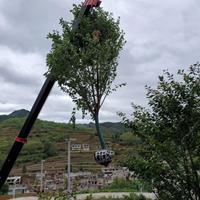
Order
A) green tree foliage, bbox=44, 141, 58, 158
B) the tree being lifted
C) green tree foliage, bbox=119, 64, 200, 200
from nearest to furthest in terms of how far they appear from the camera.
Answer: green tree foliage, bbox=119, 64, 200, 200 < the tree being lifted < green tree foliage, bbox=44, 141, 58, 158

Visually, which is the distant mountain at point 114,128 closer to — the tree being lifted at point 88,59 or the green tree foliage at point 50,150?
the tree being lifted at point 88,59

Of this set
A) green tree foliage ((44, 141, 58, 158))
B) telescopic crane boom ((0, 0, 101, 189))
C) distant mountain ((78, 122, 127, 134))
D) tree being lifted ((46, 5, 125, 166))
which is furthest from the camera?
green tree foliage ((44, 141, 58, 158))

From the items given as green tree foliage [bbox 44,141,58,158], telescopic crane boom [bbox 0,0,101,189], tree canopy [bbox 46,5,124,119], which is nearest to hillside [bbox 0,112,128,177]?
green tree foliage [bbox 44,141,58,158]

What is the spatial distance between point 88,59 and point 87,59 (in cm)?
4

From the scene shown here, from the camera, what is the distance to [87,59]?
10.6m

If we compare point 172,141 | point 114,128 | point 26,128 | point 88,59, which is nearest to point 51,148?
point 114,128

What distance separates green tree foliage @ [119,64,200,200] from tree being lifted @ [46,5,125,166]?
4.34m

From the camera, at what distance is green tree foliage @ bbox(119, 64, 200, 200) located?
5.36 metres

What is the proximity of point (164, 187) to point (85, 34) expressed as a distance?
22.3ft

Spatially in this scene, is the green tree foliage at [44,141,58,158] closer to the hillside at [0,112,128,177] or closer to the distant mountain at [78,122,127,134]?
the hillside at [0,112,128,177]

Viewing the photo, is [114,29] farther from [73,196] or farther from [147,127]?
[147,127]

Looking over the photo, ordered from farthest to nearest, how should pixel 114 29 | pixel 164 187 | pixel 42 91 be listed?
pixel 42 91 < pixel 114 29 < pixel 164 187

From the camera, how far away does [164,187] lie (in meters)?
5.52

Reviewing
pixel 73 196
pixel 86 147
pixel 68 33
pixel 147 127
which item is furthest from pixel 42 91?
pixel 86 147
